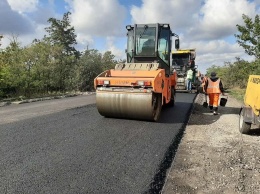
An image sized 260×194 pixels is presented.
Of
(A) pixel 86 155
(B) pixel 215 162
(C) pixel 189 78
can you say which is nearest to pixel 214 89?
(B) pixel 215 162

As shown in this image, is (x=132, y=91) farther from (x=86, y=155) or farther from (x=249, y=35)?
(x=249, y=35)

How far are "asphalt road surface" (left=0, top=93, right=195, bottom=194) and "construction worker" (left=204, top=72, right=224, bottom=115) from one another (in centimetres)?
256

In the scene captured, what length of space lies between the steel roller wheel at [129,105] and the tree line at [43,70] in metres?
9.96

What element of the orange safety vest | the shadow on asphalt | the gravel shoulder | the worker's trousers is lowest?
the gravel shoulder

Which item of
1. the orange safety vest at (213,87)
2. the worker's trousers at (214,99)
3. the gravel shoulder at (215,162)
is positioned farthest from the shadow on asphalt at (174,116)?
the orange safety vest at (213,87)

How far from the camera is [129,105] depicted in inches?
278

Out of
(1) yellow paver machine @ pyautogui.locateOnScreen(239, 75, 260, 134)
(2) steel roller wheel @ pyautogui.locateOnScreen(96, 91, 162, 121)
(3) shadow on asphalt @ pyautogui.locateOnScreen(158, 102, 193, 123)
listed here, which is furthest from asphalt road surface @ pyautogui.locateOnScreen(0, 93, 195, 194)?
(1) yellow paver machine @ pyautogui.locateOnScreen(239, 75, 260, 134)

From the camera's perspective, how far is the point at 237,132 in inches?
275

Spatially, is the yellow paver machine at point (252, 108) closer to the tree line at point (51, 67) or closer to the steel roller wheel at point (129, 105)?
the steel roller wheel at point (129, 105)

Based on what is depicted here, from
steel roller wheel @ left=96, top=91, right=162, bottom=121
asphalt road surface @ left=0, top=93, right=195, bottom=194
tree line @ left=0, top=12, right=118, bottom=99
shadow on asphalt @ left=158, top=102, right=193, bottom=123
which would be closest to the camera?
asphalt road surface @ left=0, top=93, right=195, bottom=194

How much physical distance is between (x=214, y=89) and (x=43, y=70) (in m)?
12.6

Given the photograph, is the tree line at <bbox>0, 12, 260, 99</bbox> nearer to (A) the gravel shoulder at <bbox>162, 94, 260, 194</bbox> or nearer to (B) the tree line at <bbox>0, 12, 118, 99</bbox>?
(B) the tree line at <bbox>0, 12, 118, 99</bbox>

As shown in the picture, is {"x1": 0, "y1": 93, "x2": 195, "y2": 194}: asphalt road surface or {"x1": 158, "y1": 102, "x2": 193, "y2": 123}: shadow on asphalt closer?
{"x1": 0, "y1": 93, "x2": 195, "y2": 194}: asphalt road surface

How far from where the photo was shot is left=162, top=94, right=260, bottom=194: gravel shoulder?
373 cm
